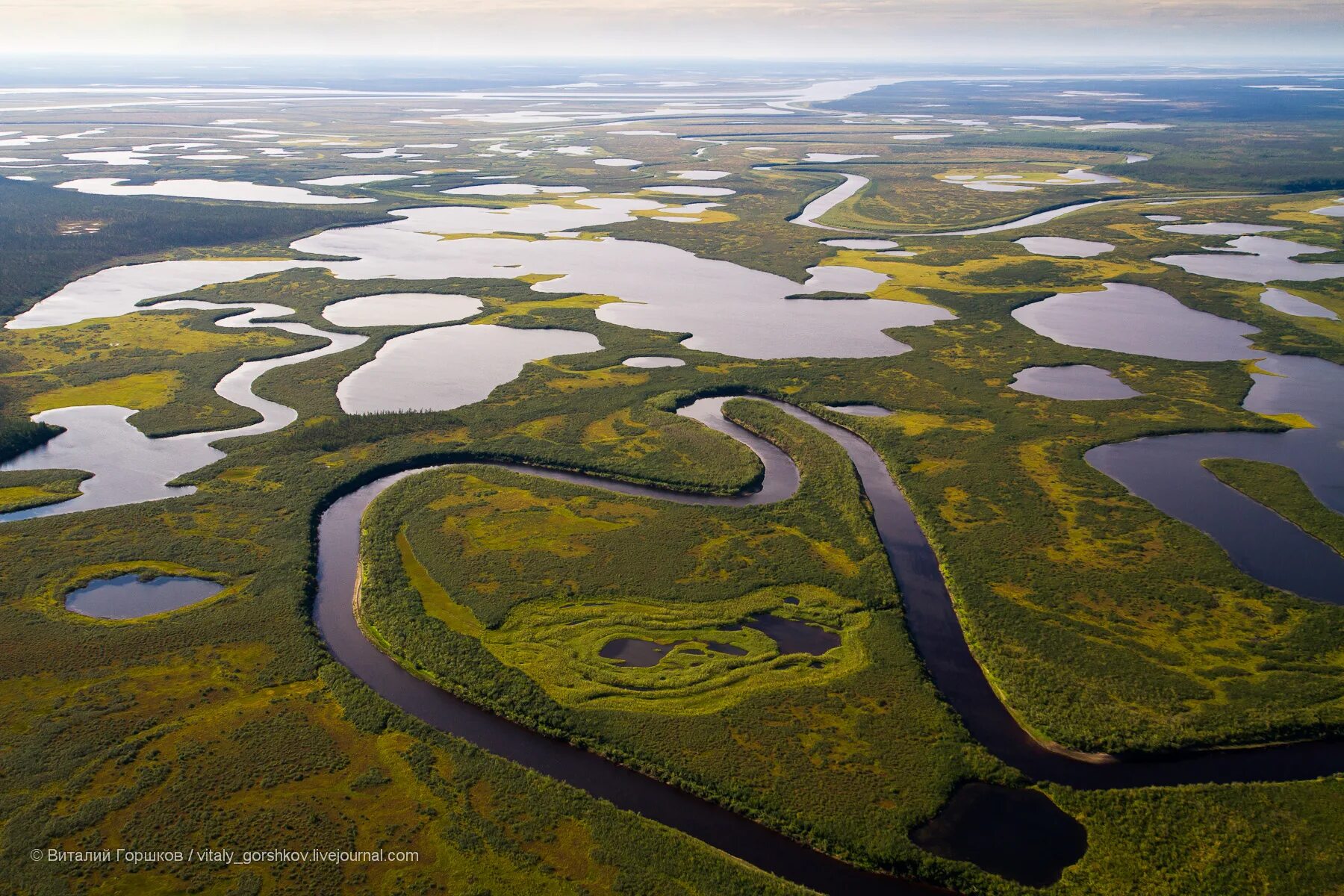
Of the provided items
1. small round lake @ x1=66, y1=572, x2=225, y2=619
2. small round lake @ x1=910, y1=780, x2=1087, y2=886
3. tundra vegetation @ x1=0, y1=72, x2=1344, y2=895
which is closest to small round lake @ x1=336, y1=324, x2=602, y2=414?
tundra vegetation @ x1=0, y1=72, x2=1344, y2=895

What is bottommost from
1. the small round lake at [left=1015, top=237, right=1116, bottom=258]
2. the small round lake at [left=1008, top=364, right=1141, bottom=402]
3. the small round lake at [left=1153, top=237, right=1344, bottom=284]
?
the small round lake at [left=1008, top=364, right=1141, bottom=402]

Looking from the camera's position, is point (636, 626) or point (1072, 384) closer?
point (636, 626)

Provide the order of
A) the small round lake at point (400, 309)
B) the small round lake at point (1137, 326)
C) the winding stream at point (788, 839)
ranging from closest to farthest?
the winding stream at point (788, 839), the small round lake at point (1137, 326), the small round lake at point (400, 309)

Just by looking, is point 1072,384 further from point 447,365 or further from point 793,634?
point 447,365

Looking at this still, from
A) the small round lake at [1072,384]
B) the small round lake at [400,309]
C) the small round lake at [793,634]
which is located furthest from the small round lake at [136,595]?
the small round lake at [1072,384]

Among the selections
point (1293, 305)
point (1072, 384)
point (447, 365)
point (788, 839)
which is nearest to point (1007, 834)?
point (788, 839)

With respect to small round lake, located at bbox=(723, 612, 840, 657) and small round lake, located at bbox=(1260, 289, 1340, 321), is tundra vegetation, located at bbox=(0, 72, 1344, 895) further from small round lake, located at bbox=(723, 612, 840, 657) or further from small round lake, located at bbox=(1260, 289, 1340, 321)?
small round lake, located at bbox=(1260, 289, 1340, 321)

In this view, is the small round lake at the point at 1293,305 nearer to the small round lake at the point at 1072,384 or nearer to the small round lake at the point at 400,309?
the small round lake at the point at 1072,384
